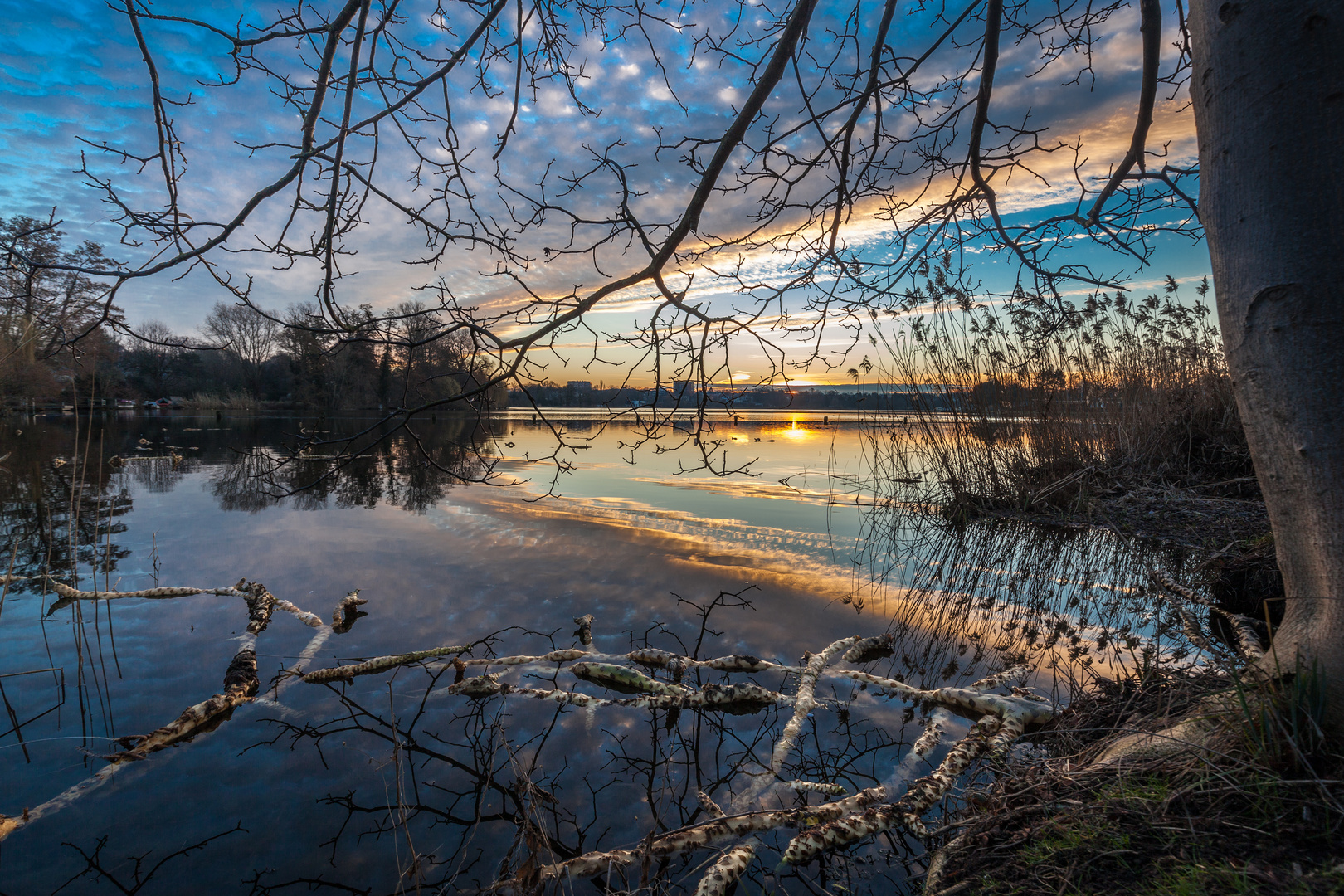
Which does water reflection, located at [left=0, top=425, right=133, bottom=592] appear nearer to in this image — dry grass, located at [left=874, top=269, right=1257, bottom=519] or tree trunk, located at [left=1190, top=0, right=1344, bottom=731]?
tree trunk, located at [left=1190, top=0, right=1344, bottom=731]

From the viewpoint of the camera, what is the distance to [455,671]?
277 centimetres

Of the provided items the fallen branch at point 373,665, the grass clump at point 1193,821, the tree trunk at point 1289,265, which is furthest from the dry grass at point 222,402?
the tree trunk at point 1289,265

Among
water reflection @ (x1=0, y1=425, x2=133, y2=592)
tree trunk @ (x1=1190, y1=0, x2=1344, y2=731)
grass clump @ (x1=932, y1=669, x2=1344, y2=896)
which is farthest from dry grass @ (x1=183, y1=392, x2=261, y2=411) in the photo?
tree trunk @ (x1=1190, y1=0, x2=1344, y2=731)

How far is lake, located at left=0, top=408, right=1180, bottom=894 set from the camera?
5.64 feet

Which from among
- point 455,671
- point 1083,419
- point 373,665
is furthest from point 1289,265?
point 1083,419

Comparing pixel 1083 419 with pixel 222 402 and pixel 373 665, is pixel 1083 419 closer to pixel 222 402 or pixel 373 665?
pixel 373 665

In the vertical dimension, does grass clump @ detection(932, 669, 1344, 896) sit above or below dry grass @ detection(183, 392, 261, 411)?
below

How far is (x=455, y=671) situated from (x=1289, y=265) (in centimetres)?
330

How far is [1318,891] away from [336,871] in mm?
2238

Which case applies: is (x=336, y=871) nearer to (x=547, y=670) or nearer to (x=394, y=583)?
(x=547, y=670)

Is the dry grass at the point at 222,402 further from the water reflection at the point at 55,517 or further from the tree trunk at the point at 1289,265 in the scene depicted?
the tree trunk at the point at 1289,265

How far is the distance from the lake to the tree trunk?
1.18 metres

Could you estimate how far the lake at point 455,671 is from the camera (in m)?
1.72

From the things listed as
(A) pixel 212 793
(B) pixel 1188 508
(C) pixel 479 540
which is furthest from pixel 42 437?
(B) pixel 1188 508
